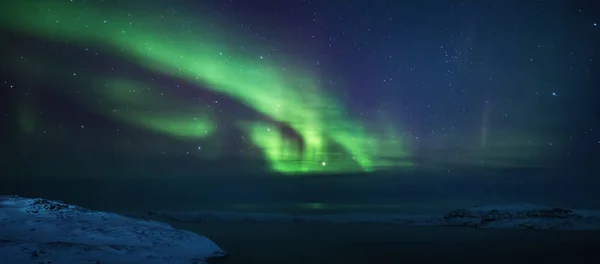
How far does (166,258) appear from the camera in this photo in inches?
1569

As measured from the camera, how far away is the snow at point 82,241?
1350 inches

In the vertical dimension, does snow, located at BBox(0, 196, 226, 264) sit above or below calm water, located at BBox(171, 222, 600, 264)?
above

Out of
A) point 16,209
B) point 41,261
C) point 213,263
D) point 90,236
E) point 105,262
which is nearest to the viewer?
point 41,261

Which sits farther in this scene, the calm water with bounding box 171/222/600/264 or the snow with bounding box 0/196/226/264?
the calm water with bounding box 171/222/600/264

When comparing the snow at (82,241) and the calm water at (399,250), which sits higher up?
the snow at (82,241)

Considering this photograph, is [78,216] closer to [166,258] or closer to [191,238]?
[191,238]

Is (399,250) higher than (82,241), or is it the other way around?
(82,241)

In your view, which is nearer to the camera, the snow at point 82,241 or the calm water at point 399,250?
the snow at point 82,241

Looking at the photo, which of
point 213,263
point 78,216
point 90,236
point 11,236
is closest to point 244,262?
point 213,263

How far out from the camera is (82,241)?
43.3m

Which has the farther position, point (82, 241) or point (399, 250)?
point (399, 250)

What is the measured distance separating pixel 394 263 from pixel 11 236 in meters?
39.4

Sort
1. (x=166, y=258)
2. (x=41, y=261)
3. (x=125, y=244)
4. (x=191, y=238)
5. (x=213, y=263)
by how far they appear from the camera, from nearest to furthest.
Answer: (x=41, y=261) < (x=213, y=263) < (x=166, y=258) < (x=125, y=244) < (x=191, y=238)

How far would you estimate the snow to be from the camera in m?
34.3
